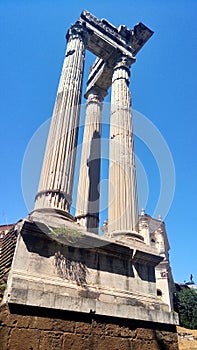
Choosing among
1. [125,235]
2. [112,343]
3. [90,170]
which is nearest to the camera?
[112,343]

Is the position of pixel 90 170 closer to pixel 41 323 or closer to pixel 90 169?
pixel 90 169

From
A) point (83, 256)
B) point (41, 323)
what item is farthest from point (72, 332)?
point (83, 256)

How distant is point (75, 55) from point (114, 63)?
9.77 ft

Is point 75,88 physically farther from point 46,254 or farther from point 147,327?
point 147,327

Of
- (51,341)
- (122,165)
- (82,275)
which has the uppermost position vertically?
(122,165)

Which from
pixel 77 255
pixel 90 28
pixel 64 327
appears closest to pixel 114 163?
pixel 77 255

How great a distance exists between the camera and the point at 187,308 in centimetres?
3953

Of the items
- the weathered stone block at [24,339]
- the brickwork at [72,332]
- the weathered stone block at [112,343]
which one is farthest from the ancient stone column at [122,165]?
the weathered stone block at [24,339]

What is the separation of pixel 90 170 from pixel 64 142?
3655mm

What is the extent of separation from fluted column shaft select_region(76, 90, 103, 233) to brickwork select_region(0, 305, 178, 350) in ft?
12.6

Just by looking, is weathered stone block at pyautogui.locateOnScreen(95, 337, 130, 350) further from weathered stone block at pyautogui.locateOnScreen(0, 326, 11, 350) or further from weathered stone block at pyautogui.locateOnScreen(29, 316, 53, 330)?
weathered stone block at pyautogui.locateOnScreen(0, 326, 11, 350)

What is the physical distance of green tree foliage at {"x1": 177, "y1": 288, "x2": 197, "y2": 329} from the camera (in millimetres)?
37781

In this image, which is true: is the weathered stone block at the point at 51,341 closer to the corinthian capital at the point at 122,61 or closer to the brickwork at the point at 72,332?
the brickwork at the point at 72,332

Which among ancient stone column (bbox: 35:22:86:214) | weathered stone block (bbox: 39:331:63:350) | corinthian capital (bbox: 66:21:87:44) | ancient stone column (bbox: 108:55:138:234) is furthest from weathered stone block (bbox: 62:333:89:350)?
corinthian capital (bbox: 66:21:87:44)
